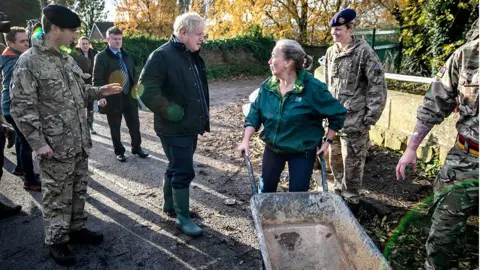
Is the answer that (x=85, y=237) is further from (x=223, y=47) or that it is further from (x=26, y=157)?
(x=223, y=47)

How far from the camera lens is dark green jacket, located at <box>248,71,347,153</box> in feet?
9.67

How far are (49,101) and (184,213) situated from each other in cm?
164

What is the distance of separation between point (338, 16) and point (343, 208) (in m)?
2.05

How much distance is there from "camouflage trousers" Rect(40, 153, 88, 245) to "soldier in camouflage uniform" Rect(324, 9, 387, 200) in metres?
2.66

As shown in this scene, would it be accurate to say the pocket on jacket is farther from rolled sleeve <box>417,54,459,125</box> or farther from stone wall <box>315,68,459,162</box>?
stone wall <box>315,68,459,162</box>

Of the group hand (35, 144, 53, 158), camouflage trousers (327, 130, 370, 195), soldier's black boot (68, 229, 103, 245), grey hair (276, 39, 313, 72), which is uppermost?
grey hair (276, 39, 313, 72)

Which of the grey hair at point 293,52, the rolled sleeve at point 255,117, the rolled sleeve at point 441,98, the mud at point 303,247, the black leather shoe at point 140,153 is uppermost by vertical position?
the grey hair at point 293,52

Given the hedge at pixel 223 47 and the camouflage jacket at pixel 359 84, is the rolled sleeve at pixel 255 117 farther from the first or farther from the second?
the hedge at pixel 223 47

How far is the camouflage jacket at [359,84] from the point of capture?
3592 mm

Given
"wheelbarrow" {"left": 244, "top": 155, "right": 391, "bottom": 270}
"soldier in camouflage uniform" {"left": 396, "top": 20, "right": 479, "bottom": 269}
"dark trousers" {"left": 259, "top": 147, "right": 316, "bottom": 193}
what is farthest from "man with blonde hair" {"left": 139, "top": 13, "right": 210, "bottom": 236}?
"soldier in camouflage uniform" {"left": 396, "top": 20, "right": 479, "bottom": 269}

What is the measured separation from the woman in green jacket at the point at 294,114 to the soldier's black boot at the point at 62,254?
179 centimetres

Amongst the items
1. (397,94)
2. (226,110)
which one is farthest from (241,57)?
(397,94)

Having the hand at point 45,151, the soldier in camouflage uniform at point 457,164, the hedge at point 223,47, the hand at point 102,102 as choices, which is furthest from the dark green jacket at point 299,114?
the hedge at point 223,47

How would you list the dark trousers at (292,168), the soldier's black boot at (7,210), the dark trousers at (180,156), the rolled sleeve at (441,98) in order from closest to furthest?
the rolled sleeve at (441,98) → the dark trousers at (292,168) → the dark trousers at (180,156) → the soldier's black boot at (7,210)
